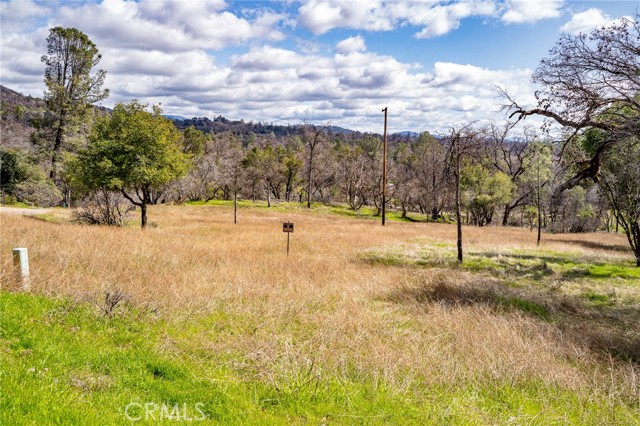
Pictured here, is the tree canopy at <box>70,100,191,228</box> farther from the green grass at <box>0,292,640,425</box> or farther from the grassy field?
the green grass at <box>0,292,640,425</box>

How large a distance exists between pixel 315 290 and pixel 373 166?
166 ft

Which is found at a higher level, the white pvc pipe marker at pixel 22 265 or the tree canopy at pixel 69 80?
the tree canopy at pixel 69 80

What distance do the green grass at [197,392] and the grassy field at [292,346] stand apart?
0.08 ft

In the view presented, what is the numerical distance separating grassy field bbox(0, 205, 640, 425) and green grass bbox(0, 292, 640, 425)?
2 centimetres

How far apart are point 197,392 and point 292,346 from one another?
1.74 meters

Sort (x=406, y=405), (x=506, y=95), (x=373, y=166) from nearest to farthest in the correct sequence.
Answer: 1. (x=406, y=405)
2. (x=506, y=95)
3. (x=373, y=166)

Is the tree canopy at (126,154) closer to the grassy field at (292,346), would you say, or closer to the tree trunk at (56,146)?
the grassy field at (292,346)

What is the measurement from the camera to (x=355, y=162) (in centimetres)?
5675

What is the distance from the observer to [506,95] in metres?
11.2

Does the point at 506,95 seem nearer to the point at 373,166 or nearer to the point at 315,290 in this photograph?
the point at 315,290

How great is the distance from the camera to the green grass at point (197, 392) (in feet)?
12.6

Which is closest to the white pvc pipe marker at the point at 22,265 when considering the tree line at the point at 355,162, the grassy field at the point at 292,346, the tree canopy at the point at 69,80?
the grassy field at the point at 292,346

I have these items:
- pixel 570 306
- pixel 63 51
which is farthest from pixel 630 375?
pixel 63 51

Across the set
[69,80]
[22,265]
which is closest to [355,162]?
[69,80]
